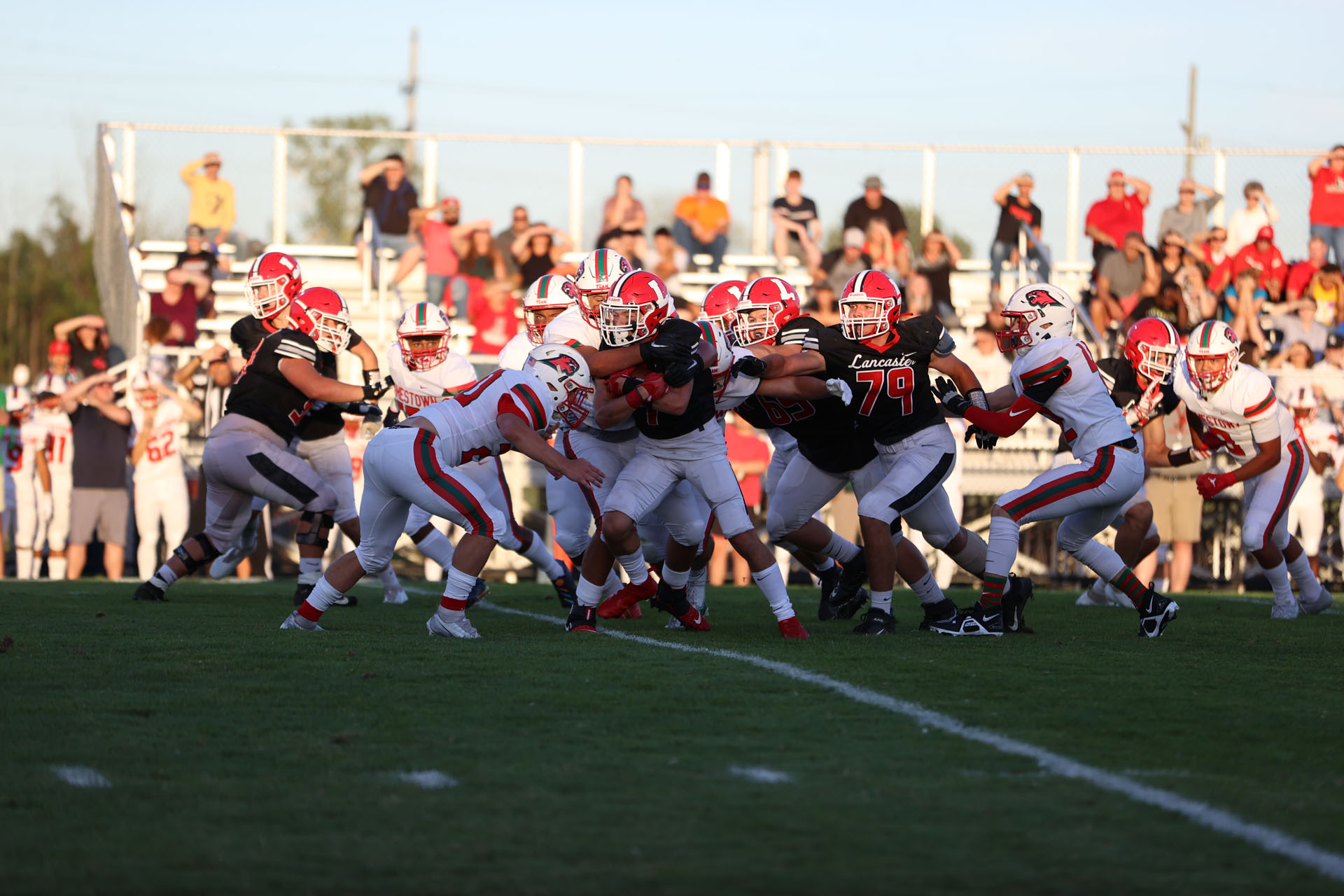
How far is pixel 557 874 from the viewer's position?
10.8 feet

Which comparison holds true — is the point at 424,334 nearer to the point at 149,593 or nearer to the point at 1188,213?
the point at 149,593

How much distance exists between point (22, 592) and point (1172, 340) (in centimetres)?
755

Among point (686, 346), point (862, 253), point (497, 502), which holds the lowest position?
point (497, 502)

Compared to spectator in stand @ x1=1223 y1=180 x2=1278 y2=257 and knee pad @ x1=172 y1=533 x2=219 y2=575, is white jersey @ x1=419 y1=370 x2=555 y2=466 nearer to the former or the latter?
knee pad @ x1=172 y1=533 x2=219 y2=575

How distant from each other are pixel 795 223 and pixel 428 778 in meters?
12.9

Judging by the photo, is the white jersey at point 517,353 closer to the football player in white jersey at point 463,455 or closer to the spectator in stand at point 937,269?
the football player in white jersey at point 463,455

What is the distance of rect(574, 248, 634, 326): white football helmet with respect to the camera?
777 cm

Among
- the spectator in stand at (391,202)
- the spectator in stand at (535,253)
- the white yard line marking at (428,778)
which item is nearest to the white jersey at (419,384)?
the white yard line marking at (428,778)

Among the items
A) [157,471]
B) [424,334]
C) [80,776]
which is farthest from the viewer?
[157,471]

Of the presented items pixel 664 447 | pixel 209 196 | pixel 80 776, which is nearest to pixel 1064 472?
pixel 664 447

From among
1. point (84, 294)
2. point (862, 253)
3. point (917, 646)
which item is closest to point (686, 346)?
point (917, 646)

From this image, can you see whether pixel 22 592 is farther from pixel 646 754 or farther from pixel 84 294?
pixel 84 294

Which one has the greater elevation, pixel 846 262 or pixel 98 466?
pixel 846 262

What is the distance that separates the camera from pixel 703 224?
16.6 m
